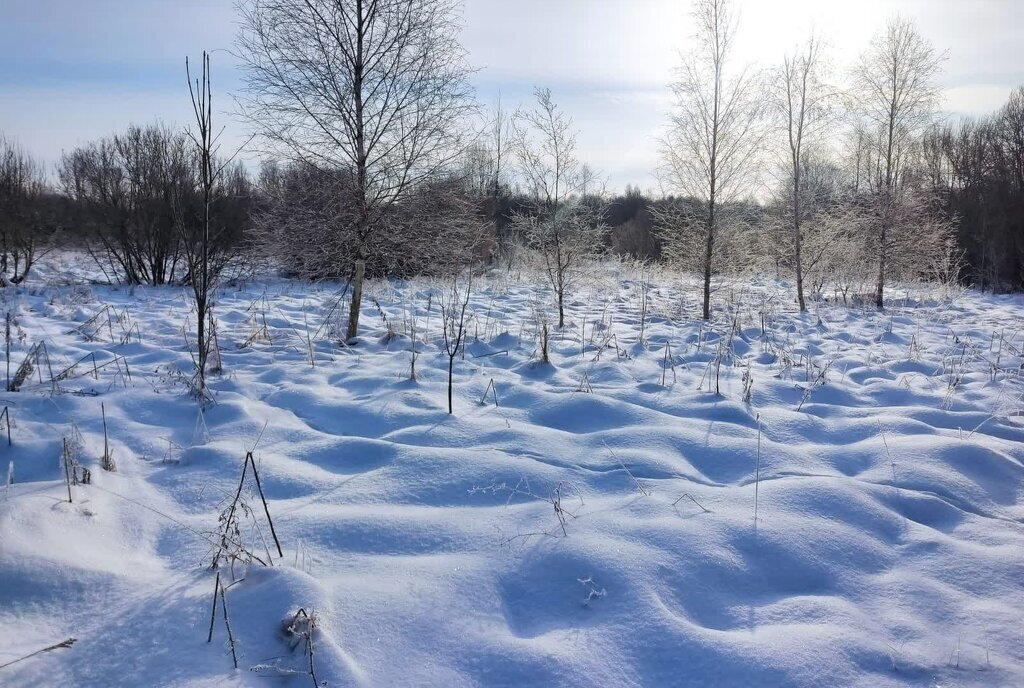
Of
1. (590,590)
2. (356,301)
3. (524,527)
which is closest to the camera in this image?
(590,590)

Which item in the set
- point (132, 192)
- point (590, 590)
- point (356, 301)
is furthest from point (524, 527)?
point (132, 192)

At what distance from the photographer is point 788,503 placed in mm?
3047

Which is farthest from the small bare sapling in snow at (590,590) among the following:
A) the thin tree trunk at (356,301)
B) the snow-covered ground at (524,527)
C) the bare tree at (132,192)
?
the bare tree at (132,192)

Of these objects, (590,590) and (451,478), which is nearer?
(590,590)

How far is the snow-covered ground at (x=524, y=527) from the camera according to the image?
6.65ft

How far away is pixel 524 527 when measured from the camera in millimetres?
2850

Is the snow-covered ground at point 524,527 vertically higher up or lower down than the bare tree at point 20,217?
lower down

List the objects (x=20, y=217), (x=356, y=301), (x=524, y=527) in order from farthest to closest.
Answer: (x=20, y=217) < (x=356, y=301) < (x=524, y=527)

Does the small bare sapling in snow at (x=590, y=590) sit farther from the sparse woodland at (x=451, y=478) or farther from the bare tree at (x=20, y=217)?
the bare tree at (x=20, y=217)

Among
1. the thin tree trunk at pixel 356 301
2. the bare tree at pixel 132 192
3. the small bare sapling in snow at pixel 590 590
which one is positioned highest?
the bare tree at pixel 132 192

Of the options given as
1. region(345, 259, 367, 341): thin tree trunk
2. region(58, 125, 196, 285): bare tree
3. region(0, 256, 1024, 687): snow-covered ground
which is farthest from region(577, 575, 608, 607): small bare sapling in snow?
region(58, 125, 196, 285): bare tree

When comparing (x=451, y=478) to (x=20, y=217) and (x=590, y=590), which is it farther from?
(x=20, y=217)

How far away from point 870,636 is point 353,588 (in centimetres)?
196

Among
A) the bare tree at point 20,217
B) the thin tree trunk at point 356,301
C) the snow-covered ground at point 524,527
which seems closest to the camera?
the snow-covered ground at point 524,527
